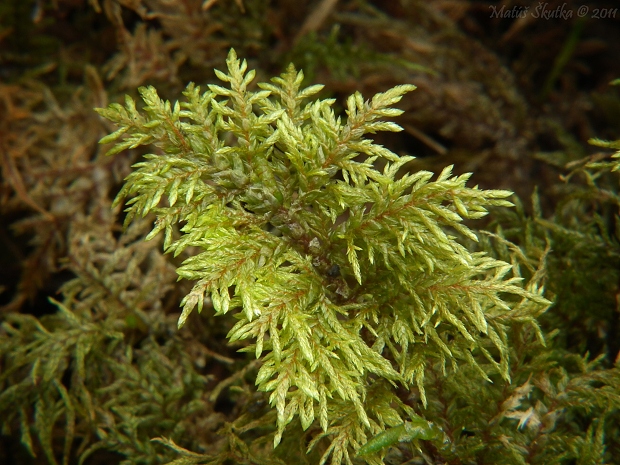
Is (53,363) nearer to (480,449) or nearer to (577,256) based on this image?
(480,449)

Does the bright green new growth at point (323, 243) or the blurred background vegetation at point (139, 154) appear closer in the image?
the bright green new growth at point (323, 243)

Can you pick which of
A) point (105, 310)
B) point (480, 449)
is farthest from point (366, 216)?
point (105, 310)

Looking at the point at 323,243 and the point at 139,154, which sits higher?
the point at 139,154

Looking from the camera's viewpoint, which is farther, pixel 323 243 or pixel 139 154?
pixel 139 154

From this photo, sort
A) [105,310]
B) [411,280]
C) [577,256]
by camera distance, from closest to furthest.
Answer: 1. [411,280]
2. [577,256]
3. [105,310]
